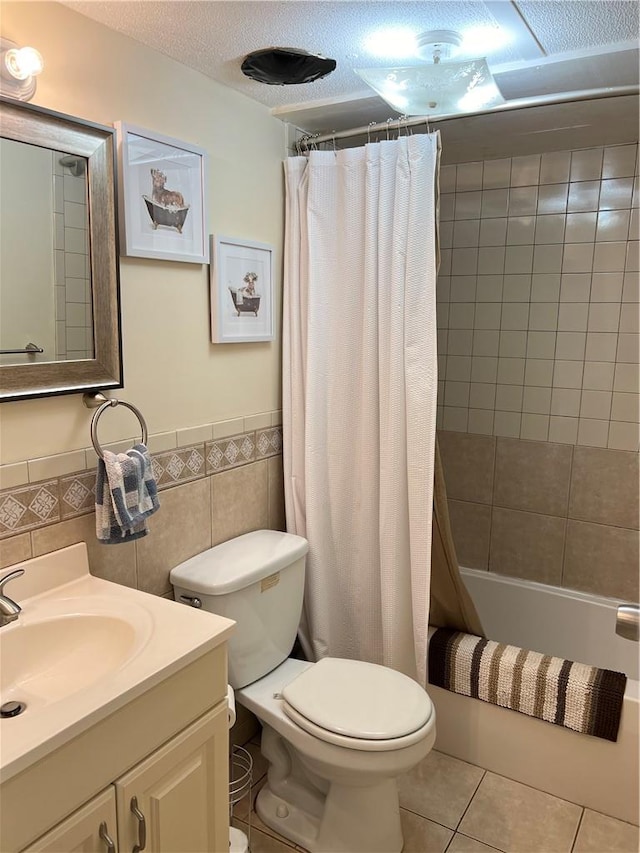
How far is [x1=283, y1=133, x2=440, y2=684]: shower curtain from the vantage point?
78.5 inches

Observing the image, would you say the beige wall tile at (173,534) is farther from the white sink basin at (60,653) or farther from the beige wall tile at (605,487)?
the beige wall tile at (605,487)

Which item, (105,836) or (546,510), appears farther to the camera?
(546,510)

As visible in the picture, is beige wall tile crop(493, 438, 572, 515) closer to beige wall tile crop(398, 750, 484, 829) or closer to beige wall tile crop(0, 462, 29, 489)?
beige wall tile crop(398, 750, 484, 829)

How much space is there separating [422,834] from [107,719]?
4.07 ft

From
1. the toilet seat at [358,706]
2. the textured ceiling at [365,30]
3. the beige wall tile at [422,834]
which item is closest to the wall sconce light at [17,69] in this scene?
the textured ceiling at [365,30]

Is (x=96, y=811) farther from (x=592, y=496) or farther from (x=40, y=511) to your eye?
(x=592, y=496)

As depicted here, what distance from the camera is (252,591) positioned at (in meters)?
1.88

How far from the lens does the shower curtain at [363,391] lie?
6.54ft

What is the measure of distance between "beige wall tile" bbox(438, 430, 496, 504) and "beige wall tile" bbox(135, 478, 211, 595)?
4.69 feet

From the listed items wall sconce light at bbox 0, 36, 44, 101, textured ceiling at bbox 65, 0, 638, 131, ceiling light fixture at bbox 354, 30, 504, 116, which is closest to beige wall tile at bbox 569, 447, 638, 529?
textured ceiling at bbox 65, 0, 638, 131

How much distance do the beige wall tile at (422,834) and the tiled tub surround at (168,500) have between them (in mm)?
1024

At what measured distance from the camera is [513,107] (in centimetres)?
187

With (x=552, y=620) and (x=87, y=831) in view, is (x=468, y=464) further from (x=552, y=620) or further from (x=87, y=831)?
(x=87, y=831)

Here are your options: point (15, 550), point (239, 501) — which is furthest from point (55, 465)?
point (239, 501)
